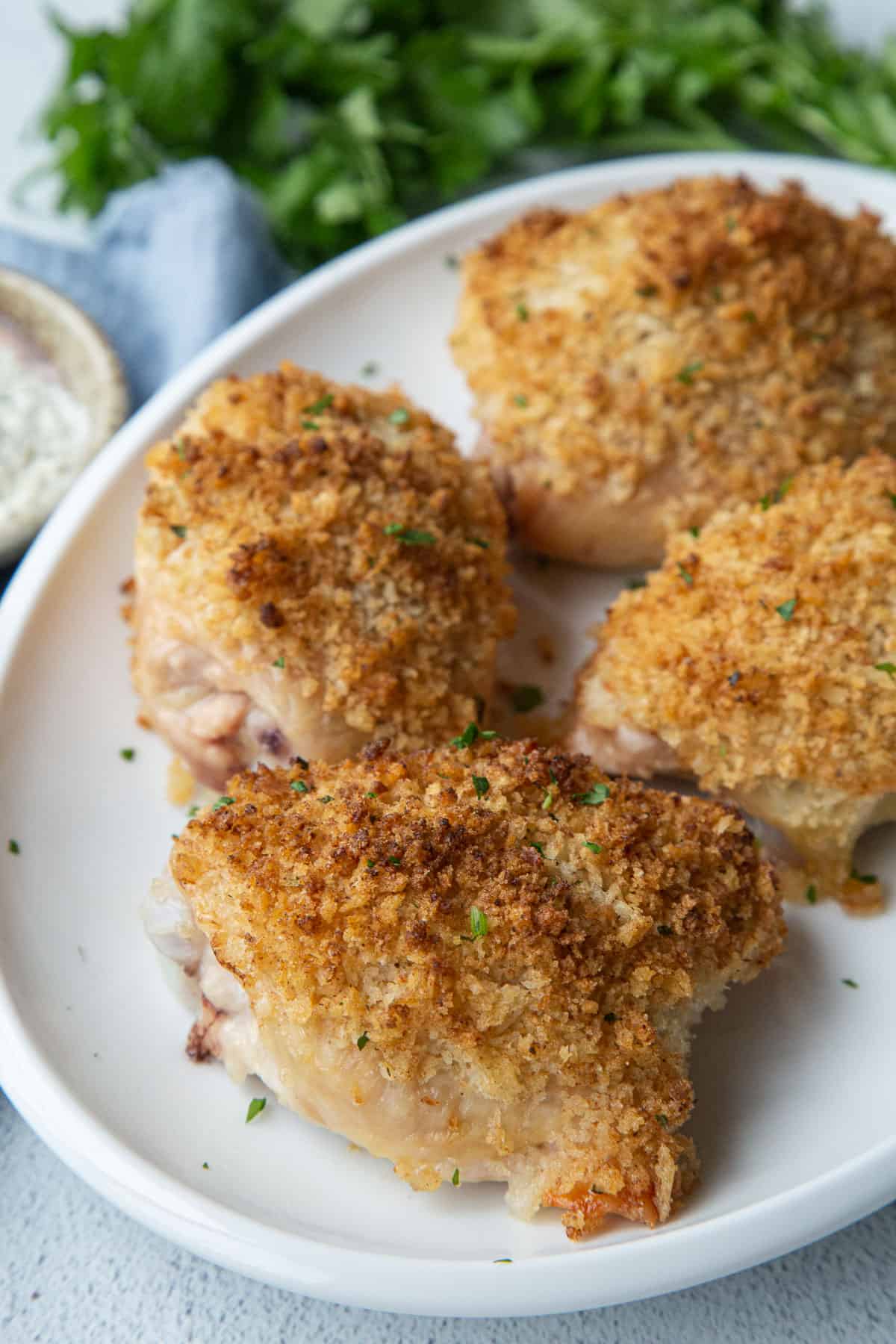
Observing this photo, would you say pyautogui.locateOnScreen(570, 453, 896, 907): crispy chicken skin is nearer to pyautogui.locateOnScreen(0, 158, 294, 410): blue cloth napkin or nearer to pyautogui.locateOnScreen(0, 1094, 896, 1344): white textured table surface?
pyautogui.locateOnScreen(0, 1094, 896, 1344): white textured table surface

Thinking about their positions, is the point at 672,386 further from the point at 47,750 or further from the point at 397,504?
the point at 47,750

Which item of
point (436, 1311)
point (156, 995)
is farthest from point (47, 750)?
point (436, 1311)

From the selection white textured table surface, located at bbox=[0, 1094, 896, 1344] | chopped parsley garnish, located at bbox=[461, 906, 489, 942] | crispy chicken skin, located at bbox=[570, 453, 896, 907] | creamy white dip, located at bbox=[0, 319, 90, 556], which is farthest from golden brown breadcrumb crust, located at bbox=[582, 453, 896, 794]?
creamy white dip, located at bbox=[0, 319, 90, 556]

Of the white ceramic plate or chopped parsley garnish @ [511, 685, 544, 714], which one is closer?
the white ceramic plate

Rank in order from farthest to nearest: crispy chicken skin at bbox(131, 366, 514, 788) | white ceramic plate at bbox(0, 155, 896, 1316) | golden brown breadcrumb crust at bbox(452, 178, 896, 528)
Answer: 1. golden brown breadcrumb crust at bbox(452, 178, 896, 528)
2. crispy chicken skin at bbox(131, 366, 514, 788)
3. white ceramic plate at bbox(0, 155, 896, 1316)

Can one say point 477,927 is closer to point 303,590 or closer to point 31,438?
point 303,590

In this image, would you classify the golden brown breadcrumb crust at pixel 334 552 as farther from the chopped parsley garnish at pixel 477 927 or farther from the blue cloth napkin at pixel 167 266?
the blue cloth napkin at pixel 167 266
